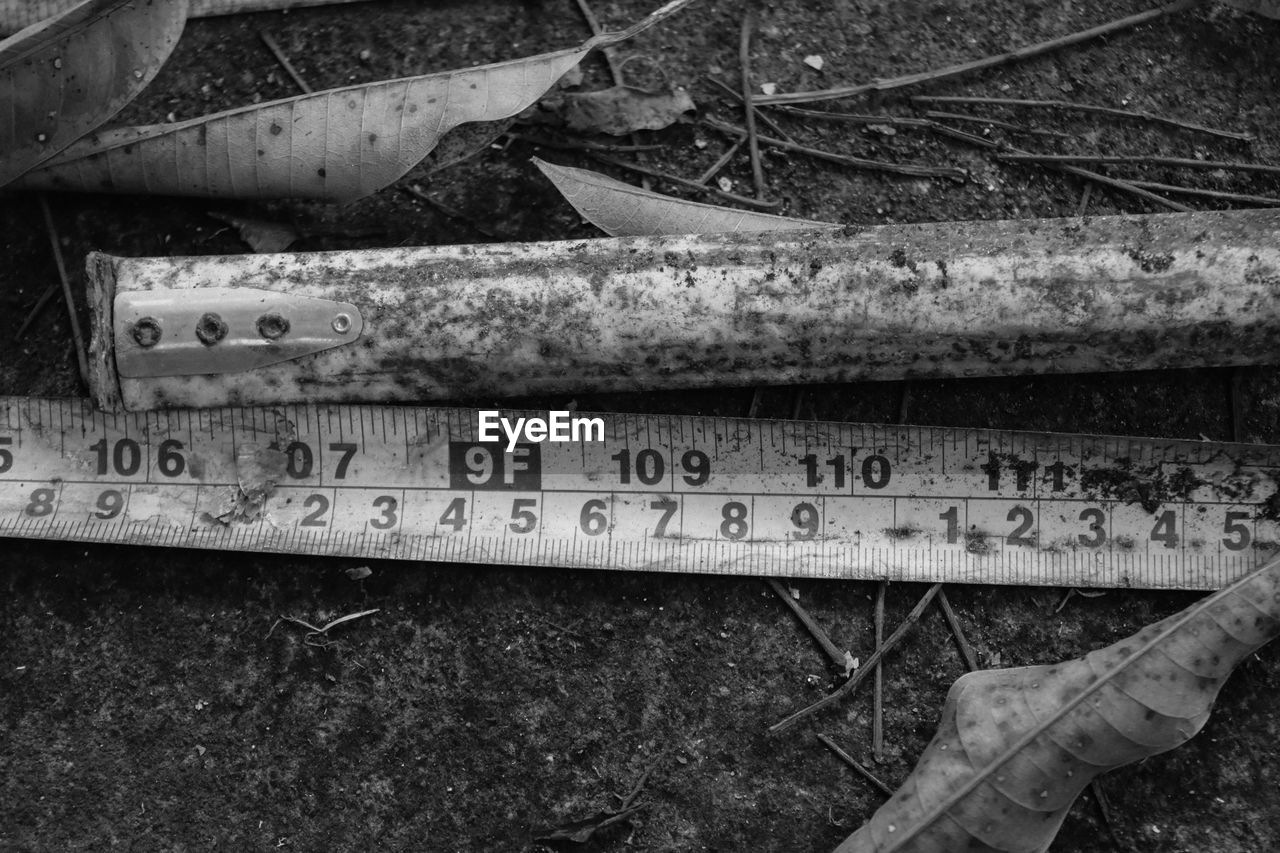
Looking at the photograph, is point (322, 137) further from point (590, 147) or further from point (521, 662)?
point (521, 662)

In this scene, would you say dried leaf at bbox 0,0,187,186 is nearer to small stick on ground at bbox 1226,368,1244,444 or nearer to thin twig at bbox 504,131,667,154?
thin twig at bbox 504,131,667,154

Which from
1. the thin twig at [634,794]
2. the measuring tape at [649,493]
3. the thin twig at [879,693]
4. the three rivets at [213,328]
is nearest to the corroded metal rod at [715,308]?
the three rivets at [213,328]

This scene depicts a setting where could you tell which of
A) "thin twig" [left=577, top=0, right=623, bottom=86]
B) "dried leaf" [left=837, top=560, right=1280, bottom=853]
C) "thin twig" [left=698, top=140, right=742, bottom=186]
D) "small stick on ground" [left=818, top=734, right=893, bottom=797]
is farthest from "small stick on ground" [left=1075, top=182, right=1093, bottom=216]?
"small stick on ground" [left=818, top=734, right=893, bottom=797]

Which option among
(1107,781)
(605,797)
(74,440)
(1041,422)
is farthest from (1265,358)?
(74,440)

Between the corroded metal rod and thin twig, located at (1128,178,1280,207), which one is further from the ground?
thin twig, located at (1128,178,1280,207)

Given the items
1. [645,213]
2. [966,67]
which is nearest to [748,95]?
[645,213]

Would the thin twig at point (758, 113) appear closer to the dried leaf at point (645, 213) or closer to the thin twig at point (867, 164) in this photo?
the thin twig at point (867, 164)

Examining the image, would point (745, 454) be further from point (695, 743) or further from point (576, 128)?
point (576, 128)
